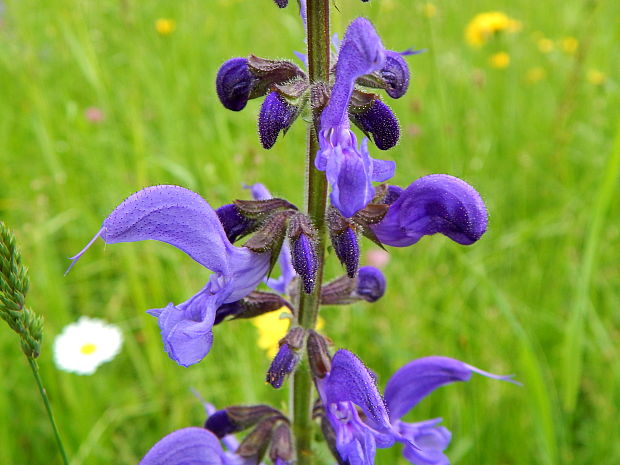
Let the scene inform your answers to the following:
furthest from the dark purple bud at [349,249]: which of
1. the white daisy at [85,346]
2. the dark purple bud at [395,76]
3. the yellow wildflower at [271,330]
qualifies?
the white daisy at [85,346]

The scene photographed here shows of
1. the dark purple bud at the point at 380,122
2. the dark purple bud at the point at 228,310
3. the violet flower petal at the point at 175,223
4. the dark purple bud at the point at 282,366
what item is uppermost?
the dark purple bud at the point at 380,122

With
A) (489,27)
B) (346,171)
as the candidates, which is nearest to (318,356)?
(346,171)

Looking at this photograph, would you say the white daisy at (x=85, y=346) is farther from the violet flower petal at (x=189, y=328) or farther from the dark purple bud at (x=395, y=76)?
the dark purple bud at (x=395, y=76)

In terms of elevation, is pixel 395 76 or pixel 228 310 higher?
pixel 395 76

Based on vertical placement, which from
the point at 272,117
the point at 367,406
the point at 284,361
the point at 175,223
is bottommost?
the point at 367,406

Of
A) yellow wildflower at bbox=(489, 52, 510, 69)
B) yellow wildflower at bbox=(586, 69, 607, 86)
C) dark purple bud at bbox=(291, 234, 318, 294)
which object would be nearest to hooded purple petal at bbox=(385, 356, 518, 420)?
dark purple bud at bbox=(291, 234, 318, 294)

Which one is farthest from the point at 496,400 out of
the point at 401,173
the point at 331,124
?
the point at 331,124

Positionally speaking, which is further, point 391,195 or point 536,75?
point 536,75

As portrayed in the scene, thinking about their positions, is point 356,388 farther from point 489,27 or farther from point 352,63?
point 489,27
